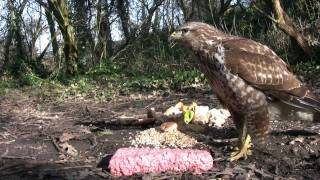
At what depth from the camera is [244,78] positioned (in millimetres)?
4723

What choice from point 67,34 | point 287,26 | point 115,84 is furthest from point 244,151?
point 67,34

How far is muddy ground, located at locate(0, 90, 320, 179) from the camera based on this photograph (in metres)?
4.53

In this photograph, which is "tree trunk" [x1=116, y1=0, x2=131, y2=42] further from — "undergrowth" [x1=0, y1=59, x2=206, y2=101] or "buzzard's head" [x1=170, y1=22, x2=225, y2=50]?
"buzzard's head" [x1=170, y1=22, x2=225, y2=50]

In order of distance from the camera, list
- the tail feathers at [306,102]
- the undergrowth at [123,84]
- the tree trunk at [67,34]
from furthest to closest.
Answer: the tree trunk at [67,34] → the undergrowth at [123,84] → the tail feathers at [306,102]

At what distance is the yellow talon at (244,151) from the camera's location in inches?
191

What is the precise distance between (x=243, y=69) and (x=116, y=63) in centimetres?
1114

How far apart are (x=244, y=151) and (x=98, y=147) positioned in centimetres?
148

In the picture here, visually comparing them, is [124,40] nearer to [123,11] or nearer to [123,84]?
[123,11]

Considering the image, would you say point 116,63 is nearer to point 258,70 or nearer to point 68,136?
point 68,136

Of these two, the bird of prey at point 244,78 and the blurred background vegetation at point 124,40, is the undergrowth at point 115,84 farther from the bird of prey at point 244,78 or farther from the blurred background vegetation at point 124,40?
the bird of prey at point 244,78

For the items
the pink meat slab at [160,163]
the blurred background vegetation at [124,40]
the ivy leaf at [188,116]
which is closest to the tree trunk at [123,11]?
the blurred background vegetation at [124,40]

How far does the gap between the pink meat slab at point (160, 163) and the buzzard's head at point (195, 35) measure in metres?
0.98

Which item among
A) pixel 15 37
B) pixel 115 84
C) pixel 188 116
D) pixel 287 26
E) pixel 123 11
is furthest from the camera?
pixel 123 11

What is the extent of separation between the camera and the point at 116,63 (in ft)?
51.4
